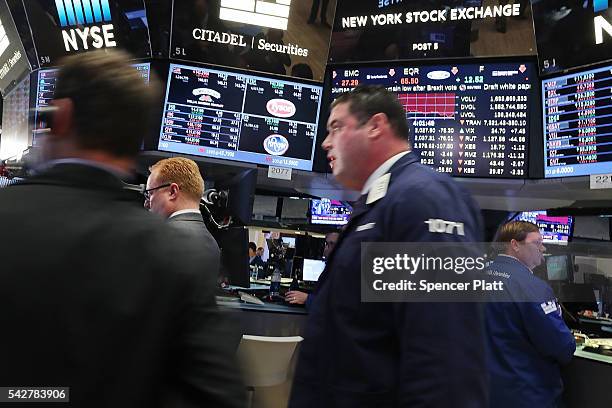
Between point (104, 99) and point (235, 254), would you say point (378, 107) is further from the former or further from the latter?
point (235, 254)

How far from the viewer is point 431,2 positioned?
380 centimetres

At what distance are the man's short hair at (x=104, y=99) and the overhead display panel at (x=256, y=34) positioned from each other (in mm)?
3245

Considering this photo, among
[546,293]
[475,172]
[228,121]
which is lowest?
[546,293]

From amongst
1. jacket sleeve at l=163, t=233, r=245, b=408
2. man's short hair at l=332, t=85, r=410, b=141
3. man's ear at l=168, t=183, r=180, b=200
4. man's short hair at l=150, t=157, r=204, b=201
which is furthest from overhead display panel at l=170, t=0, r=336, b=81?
jacket sleeve at l=163, t=233, r=245, b=408

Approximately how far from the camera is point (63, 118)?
834 mm

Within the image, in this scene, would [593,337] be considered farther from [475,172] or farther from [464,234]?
[464,234]

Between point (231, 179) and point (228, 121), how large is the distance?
1.21 metres

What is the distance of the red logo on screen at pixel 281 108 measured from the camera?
402cm

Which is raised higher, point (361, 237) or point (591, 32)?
point (591, 32)

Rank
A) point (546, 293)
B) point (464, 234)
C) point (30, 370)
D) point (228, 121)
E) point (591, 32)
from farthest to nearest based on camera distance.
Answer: point (228, 121) < point (591, 32) < point (546, 293) < point (464, 234) < point (30, 370)

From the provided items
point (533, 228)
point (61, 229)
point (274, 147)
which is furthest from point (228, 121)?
point (61, 229)

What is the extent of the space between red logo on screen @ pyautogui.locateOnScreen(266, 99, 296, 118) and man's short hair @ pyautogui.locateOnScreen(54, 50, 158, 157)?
317 centimetres

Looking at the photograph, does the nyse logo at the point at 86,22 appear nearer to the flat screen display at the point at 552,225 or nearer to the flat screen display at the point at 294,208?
the flat screen display at the point at 294,208

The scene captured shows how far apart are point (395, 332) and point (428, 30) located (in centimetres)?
321
